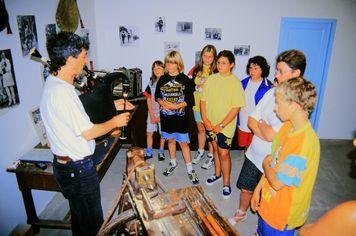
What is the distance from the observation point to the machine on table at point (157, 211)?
1.31m

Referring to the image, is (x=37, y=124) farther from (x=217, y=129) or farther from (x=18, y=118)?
(x=217, y=129)

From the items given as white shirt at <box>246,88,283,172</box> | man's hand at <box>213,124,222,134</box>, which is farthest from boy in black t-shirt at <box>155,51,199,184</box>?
white shirt at <box>246,88,283,172</box>

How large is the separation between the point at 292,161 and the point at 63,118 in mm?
1621

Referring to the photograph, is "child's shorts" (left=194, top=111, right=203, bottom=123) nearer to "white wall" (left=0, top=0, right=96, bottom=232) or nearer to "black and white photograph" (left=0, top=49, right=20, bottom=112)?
"white wall" (left=0, top=0, right=96, bottom=232)

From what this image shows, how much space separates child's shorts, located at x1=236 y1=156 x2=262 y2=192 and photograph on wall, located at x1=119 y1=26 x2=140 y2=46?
3.33m

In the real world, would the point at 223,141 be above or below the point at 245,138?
above

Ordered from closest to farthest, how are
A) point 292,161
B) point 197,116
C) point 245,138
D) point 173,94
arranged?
point 292,161, point 173,94, point 245,138, point 197,116

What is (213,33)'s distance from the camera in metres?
4.86

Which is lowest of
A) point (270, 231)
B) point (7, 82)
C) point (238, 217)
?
point (238, 217)

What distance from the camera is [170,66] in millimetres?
3492

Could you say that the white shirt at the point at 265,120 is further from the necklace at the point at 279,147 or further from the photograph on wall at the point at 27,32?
the photograph on wall at the point at 27,32

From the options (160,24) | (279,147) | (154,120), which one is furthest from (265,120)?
(160,24)

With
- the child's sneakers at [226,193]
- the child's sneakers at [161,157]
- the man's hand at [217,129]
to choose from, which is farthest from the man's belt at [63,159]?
the child's sneakers at [161,157]

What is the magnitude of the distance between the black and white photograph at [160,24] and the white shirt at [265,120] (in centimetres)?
307
